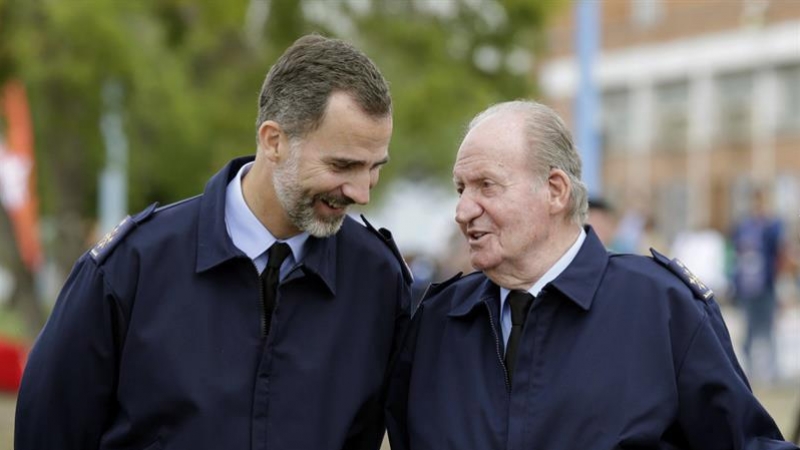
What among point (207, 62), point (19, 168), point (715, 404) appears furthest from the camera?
point (207, 62)

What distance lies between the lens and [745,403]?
14.4ft

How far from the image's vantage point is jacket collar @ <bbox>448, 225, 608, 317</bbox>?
450cm

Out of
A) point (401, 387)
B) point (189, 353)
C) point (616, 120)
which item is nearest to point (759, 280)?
point (401, 387)

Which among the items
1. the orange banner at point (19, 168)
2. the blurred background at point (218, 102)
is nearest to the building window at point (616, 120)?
Result: the blurred background at point (218, 102)

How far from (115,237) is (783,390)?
1212cm

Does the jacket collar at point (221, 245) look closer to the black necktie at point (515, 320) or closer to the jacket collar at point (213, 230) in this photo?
the jacket collar at point (213, 230)

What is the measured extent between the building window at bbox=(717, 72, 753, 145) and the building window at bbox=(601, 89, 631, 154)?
4.20 meters

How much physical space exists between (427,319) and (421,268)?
11.1 m

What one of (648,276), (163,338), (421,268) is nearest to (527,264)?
(648,276)

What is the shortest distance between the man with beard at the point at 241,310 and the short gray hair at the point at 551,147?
397 mm

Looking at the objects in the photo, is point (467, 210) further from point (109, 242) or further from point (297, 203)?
point (109, 242)

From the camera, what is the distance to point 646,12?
2050 inches

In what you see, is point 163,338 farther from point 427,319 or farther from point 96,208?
point 96,208

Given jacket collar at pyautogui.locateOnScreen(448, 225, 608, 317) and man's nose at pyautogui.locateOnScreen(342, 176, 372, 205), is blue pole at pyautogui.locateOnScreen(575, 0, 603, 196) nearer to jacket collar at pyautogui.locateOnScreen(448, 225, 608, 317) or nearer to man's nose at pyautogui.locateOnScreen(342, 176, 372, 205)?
jacket collar at pyautogui.locateOnScreen(448, 225, 608, 317)
